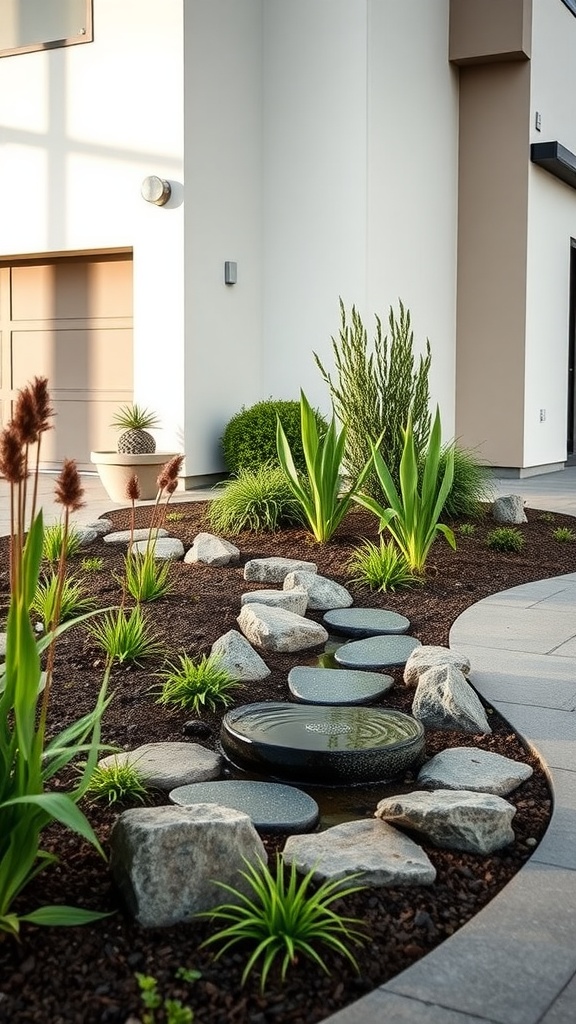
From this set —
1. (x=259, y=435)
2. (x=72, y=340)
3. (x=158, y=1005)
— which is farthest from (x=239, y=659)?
(x=72, y=340)

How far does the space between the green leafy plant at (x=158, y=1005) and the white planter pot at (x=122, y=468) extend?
23.7 ft

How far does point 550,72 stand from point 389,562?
29.9 feet

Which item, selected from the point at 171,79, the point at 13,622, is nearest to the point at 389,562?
the point at 13,622

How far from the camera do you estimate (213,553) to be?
235 inches

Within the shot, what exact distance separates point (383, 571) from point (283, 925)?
140 inches

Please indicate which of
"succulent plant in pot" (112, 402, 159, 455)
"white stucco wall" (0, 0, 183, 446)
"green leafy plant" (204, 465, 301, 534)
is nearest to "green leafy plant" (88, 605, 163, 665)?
"green leafy plant" (204, 465, 301, 534)

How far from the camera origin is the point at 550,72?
1250cm

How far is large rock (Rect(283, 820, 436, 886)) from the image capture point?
2.34 metres

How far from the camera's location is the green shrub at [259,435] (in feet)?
31.2

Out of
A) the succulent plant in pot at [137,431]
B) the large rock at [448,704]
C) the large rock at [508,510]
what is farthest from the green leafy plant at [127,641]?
the succulent plant in pot at [137,431]

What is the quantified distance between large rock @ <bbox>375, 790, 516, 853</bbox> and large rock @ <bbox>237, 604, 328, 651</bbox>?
181cm

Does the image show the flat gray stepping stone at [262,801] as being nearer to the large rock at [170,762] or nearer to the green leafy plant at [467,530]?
the large rock at [170,762]

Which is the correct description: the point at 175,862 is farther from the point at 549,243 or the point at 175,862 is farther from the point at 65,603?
the point at 549,243

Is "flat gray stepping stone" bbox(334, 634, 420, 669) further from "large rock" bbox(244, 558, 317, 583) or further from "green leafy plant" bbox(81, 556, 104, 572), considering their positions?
"green leafy plant" bbox(81, 556, 104, 572)
